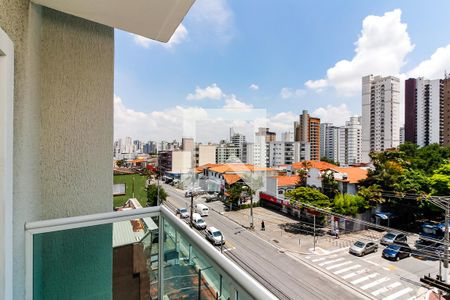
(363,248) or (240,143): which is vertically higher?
(240,143)

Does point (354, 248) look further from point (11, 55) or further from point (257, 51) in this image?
point (257, 51)

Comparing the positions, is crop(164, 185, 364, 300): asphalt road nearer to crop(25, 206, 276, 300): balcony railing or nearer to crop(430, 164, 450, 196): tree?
crop(25, 206, 276, 300): balcony railing

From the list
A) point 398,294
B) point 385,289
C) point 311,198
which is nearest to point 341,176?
point 311,198

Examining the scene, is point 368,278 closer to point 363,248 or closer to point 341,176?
point 363,248

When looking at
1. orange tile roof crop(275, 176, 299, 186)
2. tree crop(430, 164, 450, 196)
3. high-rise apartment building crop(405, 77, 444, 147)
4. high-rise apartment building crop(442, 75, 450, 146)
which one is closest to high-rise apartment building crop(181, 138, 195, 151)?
orange tile roof crop(275, 176, 299, 186)

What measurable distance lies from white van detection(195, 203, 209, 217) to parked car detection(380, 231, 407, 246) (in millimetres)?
7759

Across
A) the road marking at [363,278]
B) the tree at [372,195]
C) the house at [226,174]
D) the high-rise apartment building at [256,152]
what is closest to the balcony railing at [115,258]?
the road marking at [363,278]

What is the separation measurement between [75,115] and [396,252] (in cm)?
962

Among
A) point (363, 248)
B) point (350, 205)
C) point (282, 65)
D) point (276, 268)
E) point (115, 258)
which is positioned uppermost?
point (282, 65)

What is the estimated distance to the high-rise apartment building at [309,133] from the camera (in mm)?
18609

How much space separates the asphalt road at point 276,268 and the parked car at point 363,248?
2202 mm

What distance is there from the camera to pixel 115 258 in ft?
3.65

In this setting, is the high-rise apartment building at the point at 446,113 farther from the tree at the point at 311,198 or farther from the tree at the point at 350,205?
the tree at the point at 311,198

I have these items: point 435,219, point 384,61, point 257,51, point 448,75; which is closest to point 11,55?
point 448,75
